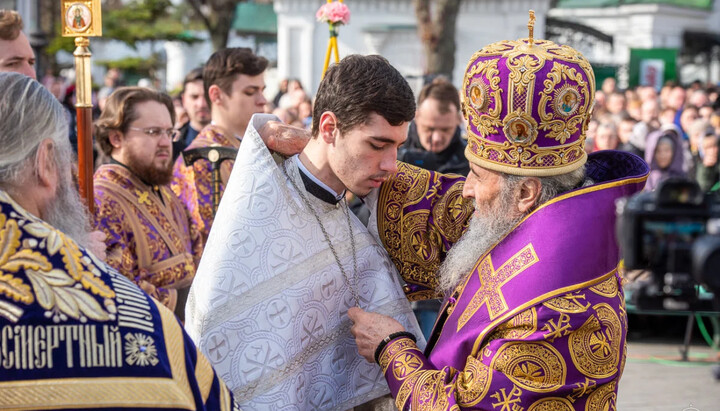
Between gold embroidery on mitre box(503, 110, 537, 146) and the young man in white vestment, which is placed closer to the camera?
gold embroidery on mitre box(503, 110, 537, 146)

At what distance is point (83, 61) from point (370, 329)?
5.27 ft

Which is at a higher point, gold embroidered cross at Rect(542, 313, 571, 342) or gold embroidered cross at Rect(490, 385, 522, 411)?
gold embroidered cross at Rect(542, 313, 571, 342)

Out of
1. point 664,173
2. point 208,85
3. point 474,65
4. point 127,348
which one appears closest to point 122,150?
point 208,85

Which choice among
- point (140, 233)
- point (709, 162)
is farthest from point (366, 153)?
point (709, 162)

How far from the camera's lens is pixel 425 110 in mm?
6484

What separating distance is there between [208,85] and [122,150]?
1174 mm

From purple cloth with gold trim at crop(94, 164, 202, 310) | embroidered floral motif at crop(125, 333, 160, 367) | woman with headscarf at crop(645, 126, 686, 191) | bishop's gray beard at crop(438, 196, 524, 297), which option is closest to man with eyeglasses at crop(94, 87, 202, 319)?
purple cloth with gold trim at crop(94, 164, 202, 310)

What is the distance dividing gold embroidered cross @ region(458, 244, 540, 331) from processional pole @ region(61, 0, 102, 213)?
1666mm

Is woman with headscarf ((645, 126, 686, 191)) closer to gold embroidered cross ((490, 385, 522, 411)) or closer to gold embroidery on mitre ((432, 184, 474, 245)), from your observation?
gold embroidery on mitre ((432, 184, 474, 245))

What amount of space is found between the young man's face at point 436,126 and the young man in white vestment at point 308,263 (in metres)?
3.12

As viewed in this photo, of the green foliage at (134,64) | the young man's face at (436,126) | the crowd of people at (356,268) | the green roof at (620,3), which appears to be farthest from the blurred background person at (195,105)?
the green roof at (620,3)

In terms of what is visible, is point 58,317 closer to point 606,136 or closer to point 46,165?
point 46,165

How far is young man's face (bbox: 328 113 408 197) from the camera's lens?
315 cm

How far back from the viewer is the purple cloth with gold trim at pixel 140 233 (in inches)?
168
